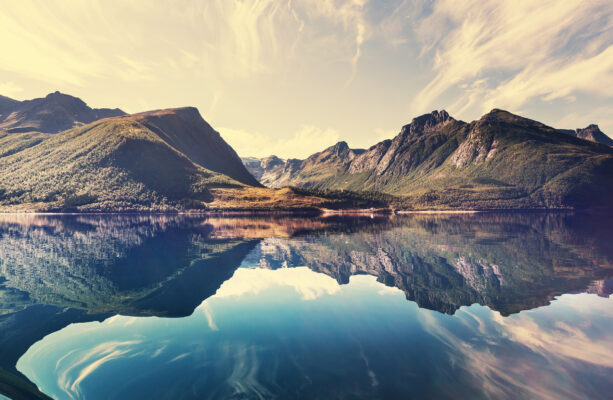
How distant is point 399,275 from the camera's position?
43250mm

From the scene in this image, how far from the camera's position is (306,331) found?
2398 centimetres

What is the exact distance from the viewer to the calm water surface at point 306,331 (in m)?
16.4

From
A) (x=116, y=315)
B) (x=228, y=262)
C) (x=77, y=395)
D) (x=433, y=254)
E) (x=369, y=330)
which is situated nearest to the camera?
(x=77, y=395)

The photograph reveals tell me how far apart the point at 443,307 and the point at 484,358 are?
10.9 m

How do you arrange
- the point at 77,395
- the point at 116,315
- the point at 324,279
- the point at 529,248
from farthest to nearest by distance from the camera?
the point at 529,248
the point at 324,279
the point at 116,315
the point at 77,395

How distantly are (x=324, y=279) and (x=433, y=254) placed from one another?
30.6 meters

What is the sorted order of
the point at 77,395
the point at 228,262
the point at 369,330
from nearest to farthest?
the point at 77,395 < the point at 369,330 < the point at 228,262

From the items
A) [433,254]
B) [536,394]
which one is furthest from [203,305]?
[433,254]

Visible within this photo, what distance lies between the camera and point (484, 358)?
19.3 m

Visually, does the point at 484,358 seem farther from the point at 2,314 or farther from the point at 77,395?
the point at 2,314

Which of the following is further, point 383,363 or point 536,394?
point 383,363

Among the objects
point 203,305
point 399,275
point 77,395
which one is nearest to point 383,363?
point 77,395

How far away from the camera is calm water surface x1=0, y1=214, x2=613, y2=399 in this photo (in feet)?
53.8

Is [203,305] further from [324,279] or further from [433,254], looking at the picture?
[433,254]
